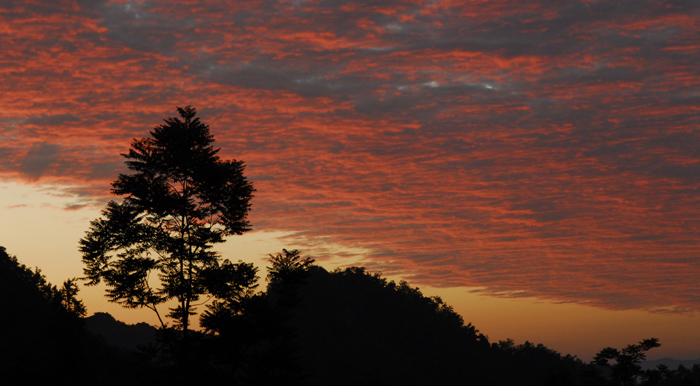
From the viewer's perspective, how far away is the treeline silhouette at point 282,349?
152 ft

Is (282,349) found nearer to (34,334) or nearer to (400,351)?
(34,334)

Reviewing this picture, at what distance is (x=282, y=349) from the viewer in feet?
161

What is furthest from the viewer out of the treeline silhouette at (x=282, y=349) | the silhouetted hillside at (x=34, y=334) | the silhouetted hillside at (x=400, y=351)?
the silhouetted hillside at (x=400, y=351)

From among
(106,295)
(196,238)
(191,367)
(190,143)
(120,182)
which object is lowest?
(191,367)

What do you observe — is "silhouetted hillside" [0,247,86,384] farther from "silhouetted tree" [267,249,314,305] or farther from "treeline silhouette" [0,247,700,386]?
"silhouetted tree" [267,249,314,305]

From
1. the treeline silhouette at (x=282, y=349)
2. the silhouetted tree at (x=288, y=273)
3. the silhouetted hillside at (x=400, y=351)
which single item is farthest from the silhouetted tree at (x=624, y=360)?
the silhouetted hillside at (x=400, y=351)

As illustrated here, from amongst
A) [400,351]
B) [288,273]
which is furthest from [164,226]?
[400,351]

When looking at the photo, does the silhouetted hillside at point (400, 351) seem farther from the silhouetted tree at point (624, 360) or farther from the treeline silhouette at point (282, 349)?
the silhouetted tree at point (624, 360)

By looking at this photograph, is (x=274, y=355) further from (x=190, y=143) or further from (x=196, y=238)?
(x=190, y=143)

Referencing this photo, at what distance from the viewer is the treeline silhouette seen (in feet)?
152

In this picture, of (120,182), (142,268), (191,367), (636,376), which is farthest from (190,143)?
(636,376)

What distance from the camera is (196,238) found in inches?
1859

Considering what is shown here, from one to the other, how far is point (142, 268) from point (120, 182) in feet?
19.3

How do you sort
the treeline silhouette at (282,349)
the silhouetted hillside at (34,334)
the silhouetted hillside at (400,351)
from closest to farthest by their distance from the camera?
the treeline silhouette at (282,349) → the silhouetted hillside at (34,334) → the silhouetted hillside at (400,351)
